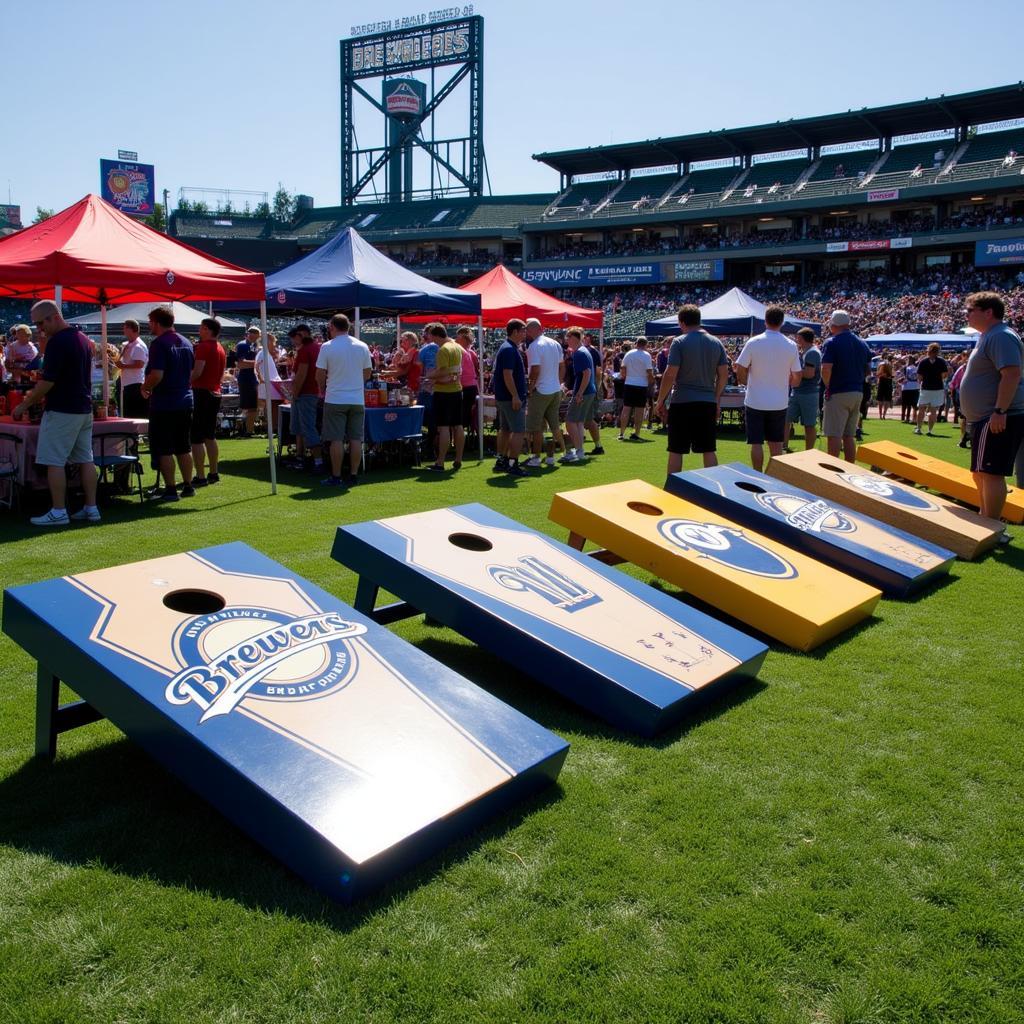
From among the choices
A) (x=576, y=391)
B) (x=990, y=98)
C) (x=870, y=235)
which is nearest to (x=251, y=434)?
(x=576, y=391)

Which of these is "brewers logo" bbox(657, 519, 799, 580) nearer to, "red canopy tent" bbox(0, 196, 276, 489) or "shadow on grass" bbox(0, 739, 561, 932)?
"shadow on grass" bbox(0, 739, 561, 932)

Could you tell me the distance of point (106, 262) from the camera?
7824 mm

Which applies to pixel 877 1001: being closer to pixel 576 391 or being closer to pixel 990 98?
pixel 576 391

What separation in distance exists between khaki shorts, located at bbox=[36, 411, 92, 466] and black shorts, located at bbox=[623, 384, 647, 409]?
370 inches

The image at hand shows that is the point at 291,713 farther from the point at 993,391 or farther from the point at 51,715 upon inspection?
the point at 993,391

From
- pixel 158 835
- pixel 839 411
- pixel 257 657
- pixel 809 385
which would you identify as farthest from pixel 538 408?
pixel 158 835

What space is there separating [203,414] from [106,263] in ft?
6.89

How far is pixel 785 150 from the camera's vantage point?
51.9 metres

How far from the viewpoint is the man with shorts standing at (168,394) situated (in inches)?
324

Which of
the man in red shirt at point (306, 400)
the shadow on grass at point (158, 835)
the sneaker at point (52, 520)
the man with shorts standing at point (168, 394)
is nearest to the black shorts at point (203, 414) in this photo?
the man with shorts standing at point (168, 394)

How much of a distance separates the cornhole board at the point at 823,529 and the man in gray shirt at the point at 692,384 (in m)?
1.28

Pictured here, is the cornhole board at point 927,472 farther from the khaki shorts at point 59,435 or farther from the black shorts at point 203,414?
the khaki shorts at point 59,435

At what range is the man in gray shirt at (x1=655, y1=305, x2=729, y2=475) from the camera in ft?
25.6

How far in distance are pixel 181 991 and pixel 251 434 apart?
557 inches
